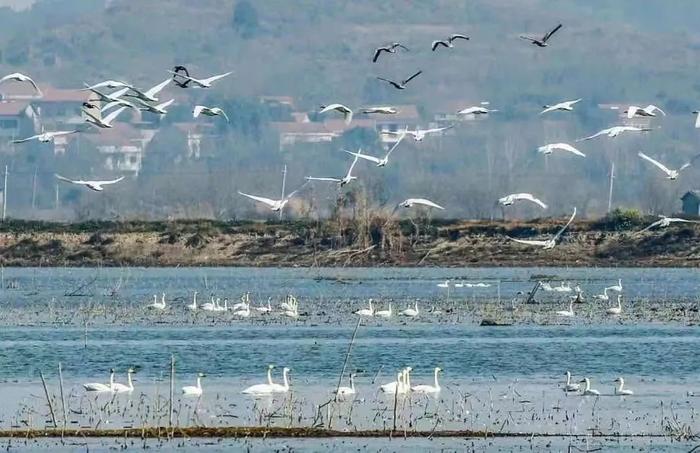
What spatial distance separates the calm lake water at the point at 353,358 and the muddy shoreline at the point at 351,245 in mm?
15466


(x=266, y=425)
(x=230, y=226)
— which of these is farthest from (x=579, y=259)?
(x=266, y=425)

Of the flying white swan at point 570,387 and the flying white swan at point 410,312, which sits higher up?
the flying white swan at point 570,387

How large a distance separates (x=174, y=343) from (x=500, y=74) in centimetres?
11304

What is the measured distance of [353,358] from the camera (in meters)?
39.4

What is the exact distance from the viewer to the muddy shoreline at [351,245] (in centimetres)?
8081

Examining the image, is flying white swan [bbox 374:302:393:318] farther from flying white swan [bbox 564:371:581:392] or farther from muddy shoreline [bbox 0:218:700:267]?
muddy shoreline [bbox 0:218:700:267]

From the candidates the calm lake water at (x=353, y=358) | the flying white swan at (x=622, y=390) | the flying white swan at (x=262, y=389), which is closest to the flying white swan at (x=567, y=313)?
the calm lake water at (x=353, y=358)

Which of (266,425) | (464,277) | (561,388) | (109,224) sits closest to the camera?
(266,425)

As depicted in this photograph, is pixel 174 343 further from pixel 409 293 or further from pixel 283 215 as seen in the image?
pixel 283 215

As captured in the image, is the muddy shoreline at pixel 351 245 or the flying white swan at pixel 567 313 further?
the muddy shoreline at pixel 351 245

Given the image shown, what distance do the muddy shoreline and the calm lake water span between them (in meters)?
15.5

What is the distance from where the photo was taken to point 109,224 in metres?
88.6

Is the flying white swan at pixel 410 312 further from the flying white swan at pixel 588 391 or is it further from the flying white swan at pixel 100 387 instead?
the flying white swan at pixel 100 387

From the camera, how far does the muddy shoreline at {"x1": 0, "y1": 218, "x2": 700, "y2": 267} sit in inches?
3182
